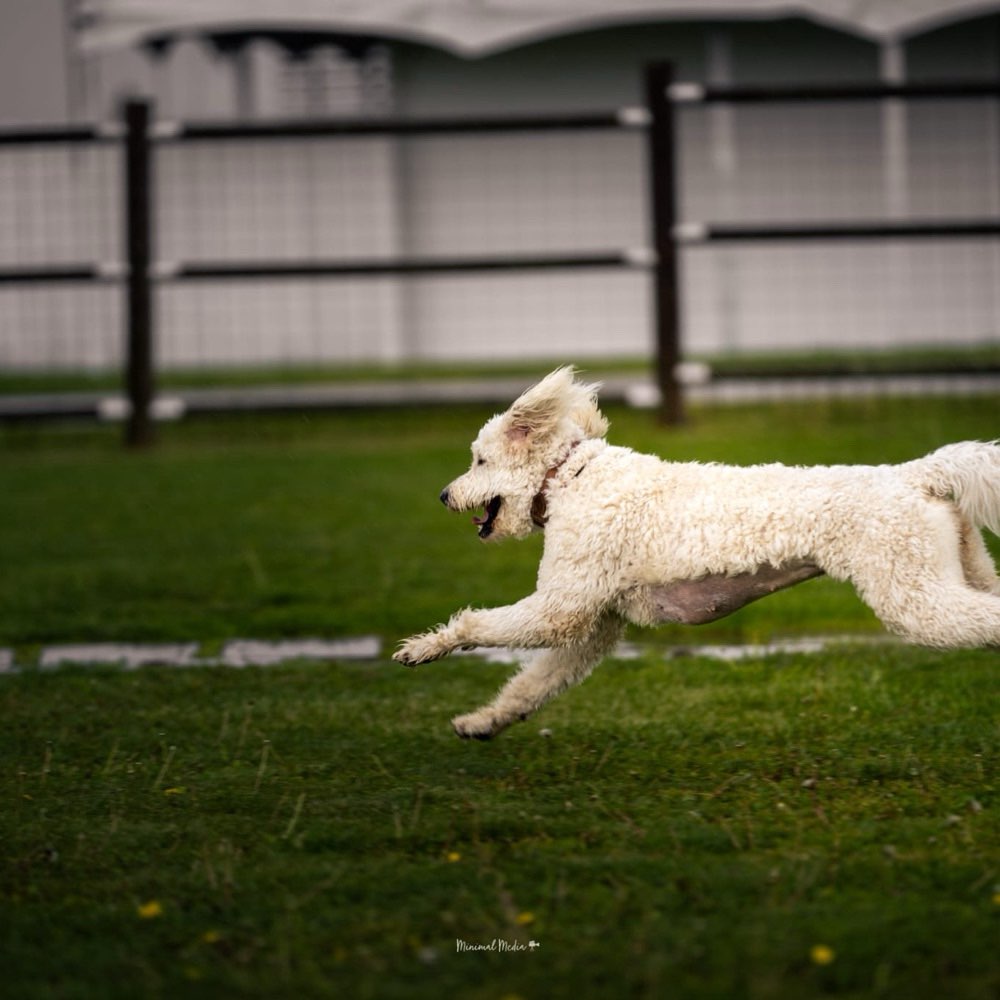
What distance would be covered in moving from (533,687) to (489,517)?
532 mm

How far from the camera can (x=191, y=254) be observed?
15.1 m

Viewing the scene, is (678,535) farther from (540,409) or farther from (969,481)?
(969,481)

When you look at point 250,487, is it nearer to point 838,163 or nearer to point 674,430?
point 674,430

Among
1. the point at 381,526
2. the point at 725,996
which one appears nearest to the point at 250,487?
the point at 381,526

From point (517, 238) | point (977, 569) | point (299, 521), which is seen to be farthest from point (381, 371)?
point (977, 569)

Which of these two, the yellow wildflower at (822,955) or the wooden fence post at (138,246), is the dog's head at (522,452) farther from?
the wooden fence post at (138,246)

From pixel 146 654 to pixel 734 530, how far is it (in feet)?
8.78

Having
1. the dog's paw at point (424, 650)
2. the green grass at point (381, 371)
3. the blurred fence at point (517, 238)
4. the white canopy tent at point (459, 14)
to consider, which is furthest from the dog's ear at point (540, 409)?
the white canopy tent at point (459, 14)

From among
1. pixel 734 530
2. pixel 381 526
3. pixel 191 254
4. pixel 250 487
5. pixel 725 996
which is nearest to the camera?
pixel 725 996

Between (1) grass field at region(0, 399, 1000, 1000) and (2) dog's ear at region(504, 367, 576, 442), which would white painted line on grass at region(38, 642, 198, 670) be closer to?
(1) grass field at region(0, 399, 1000, 1000)

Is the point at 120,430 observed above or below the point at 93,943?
above

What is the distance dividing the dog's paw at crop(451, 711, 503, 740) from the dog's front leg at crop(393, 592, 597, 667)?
230mm

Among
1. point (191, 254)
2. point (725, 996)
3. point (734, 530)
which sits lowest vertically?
point (725, 996)

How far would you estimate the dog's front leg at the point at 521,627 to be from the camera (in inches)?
175
